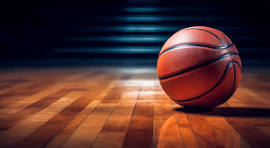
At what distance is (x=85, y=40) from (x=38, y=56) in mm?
1003

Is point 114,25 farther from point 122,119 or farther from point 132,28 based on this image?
point 122,119

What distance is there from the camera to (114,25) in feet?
24.9

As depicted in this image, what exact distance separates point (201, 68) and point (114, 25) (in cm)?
554

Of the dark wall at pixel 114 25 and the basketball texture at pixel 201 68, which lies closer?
the basketball texture at pixel 201 68

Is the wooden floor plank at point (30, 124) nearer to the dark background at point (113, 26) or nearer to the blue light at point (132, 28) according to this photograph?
the dark background at point (113, 26)

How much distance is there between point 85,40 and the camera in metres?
7.40

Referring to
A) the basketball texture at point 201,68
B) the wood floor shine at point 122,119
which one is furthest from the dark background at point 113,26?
the basketball texture at point 201,68

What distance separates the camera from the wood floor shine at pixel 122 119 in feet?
5.61

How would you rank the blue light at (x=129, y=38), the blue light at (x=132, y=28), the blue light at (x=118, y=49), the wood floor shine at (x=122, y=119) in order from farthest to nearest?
the blue light at (x=132, y=28)
the blue light at (x=129, y=38)
the blue light at (x=118, y=49)
the wood floor shine at (x=122, y=119)

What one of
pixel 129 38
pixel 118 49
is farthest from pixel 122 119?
pixel 129 38

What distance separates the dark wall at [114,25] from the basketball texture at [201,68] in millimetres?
4861

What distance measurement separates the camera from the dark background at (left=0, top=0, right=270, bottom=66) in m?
7.27

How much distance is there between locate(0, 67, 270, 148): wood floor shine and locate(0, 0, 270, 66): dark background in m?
3.79

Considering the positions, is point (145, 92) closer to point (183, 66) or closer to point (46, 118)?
point (183, 66)
